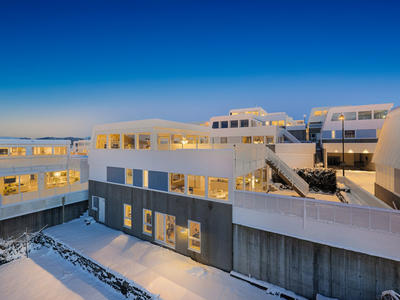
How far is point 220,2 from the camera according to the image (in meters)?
19.9

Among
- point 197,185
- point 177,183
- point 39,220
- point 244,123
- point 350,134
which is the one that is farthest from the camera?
point 244,123

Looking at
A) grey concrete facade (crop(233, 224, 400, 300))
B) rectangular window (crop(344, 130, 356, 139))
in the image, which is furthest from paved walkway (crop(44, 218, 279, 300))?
rectangular window (crop(344, 130, 356, 139))

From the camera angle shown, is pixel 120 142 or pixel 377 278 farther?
pixel 120 142

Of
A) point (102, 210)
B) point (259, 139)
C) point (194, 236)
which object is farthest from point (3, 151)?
point (259, 139)

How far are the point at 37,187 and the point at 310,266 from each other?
2230 cm

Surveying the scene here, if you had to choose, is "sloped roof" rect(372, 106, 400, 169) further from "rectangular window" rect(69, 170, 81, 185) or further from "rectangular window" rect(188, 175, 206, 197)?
"rectangular window" rect(69, 170, 81, 185)

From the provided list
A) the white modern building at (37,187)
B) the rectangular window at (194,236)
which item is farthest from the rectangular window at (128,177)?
the white modern building at (37,187)

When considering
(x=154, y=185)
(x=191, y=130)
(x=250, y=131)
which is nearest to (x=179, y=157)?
(x=154, y=185)

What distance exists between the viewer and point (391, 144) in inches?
418

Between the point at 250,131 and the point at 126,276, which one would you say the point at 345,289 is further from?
the point at 250,131

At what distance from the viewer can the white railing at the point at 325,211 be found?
573 cm

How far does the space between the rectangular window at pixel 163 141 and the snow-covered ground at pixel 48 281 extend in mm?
8110

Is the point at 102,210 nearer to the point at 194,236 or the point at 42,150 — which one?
the point at 194,236

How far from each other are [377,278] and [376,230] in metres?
1.63
